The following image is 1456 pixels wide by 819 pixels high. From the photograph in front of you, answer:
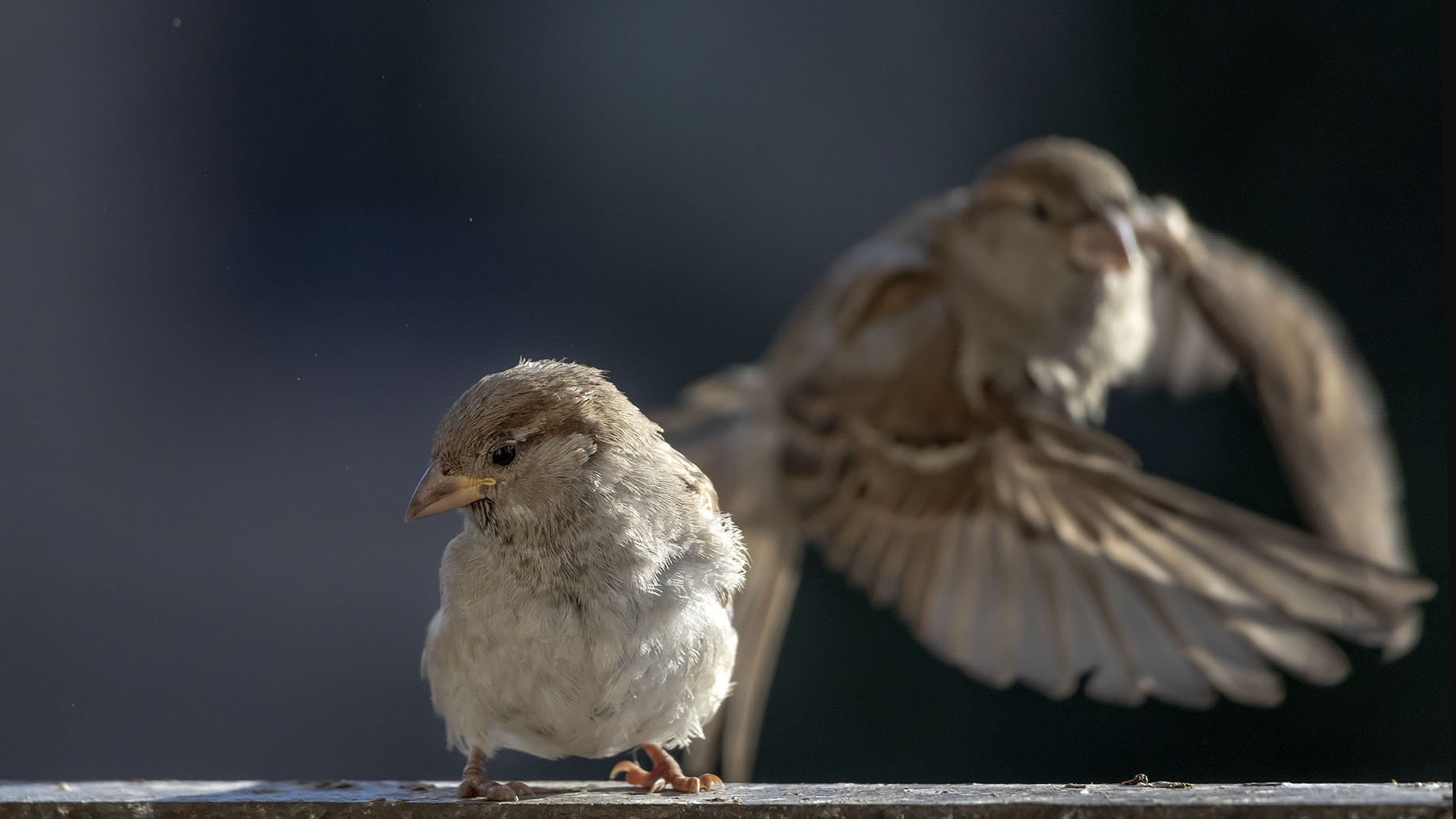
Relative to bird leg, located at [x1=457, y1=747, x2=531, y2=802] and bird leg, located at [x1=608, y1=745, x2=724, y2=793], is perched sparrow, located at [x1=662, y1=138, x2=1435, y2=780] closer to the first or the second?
bird leg, located at [x1=608, y1=745, x2=724, y2=793]

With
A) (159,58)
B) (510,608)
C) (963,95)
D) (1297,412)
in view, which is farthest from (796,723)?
(510,608)

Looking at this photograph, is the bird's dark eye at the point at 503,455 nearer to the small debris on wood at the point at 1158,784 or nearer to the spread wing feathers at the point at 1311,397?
the small debris on wood at the point at 1158,784

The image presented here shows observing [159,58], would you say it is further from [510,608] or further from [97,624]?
[510,608]

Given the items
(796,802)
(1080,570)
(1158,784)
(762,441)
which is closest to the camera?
(796,802)

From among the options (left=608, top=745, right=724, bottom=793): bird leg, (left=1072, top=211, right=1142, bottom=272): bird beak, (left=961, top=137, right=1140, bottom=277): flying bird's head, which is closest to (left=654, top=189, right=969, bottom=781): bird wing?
(left=961, top=137, right=1140, bottom=277): flying bird's head

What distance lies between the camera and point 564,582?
114cm

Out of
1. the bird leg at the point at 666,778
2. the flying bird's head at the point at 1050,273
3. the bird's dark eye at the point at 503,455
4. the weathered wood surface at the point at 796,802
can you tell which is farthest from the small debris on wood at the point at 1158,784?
→ the flying bird's head at the point at 1050,273

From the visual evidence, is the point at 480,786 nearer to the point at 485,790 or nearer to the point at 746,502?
the point at 485,790

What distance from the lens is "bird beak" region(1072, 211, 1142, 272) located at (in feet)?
6.89

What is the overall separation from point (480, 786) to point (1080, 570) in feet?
3.90

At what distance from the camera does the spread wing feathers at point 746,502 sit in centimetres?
227

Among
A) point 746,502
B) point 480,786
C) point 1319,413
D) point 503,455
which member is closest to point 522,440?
point 503,455

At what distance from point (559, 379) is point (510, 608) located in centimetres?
20

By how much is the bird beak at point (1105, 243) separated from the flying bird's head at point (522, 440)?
3.73 feet
